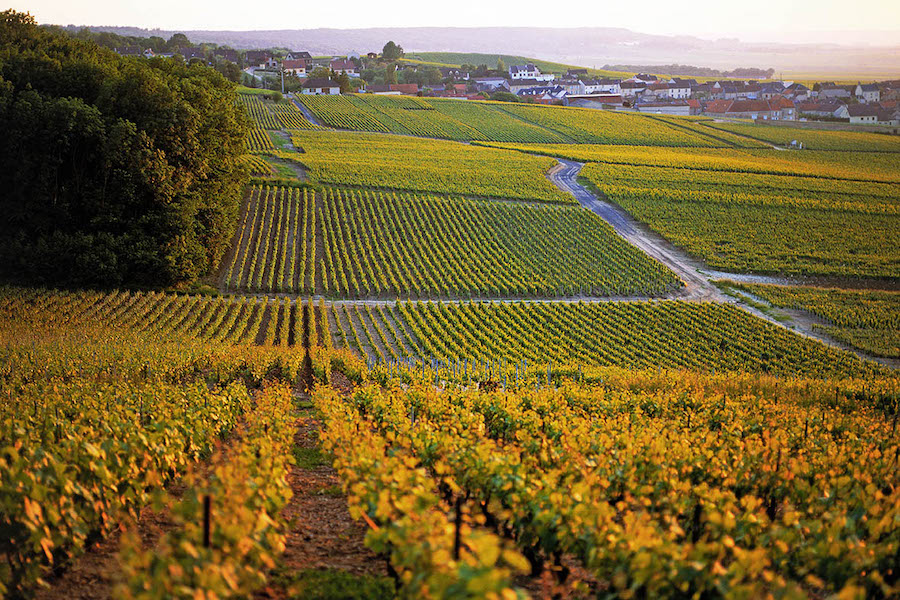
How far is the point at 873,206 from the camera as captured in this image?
64.0m

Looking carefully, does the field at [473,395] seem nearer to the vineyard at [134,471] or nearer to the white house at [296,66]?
the vineyard at [134,471]

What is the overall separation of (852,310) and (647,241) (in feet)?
55.1

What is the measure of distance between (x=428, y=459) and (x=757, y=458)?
527cm

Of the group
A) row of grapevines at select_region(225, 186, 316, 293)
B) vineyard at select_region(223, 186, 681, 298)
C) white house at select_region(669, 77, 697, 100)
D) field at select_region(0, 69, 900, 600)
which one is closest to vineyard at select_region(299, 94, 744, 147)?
field at select_region(0, 69, 900, 600)

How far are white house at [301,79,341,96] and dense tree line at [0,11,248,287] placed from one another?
8868cm

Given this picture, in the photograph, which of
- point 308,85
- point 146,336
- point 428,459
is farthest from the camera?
point 308,85

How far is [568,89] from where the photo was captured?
156 meters

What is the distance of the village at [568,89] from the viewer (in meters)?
128

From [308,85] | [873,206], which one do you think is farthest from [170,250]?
[308,85]

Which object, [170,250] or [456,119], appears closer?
[170,250]

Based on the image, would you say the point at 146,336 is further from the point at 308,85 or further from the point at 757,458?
the point at 308,85

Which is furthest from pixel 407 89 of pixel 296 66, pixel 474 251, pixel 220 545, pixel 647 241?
pixel 220 545

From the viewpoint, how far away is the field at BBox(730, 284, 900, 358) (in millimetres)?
35953

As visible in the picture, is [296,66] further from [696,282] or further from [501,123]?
[696,282]
